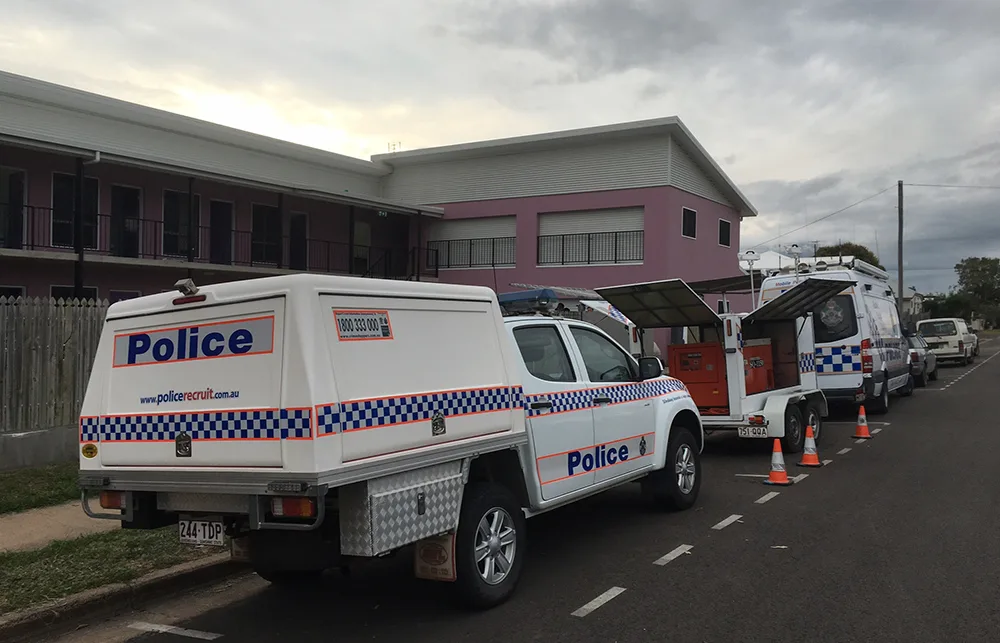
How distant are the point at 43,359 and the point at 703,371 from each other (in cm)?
875

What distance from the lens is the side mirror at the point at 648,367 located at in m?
7.70

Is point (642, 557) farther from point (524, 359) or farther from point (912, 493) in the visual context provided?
point (912, 493)

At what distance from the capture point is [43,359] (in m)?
10.5

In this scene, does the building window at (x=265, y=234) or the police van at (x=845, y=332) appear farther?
the building window at (x=265, y=234)

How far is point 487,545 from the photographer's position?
5.54 m

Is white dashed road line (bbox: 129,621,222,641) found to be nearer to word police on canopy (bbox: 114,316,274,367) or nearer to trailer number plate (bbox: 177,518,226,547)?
trailer number plate (bbox: 177,518,226,547)

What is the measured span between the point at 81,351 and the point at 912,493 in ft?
34.0

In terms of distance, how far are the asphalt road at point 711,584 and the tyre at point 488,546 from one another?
0.16 m

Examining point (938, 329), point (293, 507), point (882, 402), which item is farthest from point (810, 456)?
point (938, 329)

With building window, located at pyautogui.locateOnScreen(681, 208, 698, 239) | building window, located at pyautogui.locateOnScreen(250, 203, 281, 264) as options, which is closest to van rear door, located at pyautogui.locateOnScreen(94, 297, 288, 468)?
building window, located at pyautogui.locateOnScreen(250, 203, 281, 264)

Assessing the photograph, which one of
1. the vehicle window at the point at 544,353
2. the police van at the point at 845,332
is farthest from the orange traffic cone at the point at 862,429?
the vehicle window at the point at 544,353

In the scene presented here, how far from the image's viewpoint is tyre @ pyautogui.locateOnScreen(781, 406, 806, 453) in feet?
38.8

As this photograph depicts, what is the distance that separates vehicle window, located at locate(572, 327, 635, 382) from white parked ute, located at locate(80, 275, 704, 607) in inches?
36.7

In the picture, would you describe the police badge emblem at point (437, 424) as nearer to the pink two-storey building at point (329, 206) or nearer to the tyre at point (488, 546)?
the tyre at point (488, 546)
